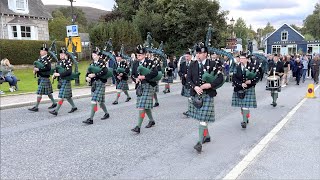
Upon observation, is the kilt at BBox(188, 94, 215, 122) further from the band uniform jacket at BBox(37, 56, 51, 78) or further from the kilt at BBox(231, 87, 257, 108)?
the band uniform jacket at BBox(37, 56, 51, 78)

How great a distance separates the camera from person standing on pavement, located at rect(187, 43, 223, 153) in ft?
16.8

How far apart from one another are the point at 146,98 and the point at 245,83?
2.23m

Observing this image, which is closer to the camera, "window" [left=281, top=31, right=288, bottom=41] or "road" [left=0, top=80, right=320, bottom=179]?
"road" [left=0, top=80, right=320, bottom=179]

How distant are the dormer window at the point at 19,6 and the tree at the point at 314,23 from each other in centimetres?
7432

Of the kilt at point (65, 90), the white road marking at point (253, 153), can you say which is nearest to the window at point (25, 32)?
the kilt at point (65, 90)

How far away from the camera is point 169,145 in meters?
5.61

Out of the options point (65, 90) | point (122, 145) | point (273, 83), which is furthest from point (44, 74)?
point (273, 83)

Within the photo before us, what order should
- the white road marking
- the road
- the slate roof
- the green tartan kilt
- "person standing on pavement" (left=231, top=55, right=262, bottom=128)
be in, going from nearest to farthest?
the white road marking < the road < "person standing on pavement" (left=231, top=55, right=262, bottom=128) < the green tartan kilt < the slate roof

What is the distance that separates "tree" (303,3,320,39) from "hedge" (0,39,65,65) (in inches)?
2979

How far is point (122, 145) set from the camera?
18.4ft

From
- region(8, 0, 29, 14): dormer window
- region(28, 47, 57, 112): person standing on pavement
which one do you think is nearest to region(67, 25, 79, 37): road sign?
region(28, 47, 57, 112): person standing on pavement

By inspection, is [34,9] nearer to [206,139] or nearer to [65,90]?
[65,90]

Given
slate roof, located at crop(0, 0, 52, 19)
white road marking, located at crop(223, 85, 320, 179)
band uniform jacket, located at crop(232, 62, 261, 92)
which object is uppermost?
slate roof, located at crop(0, 0, 52, 19)

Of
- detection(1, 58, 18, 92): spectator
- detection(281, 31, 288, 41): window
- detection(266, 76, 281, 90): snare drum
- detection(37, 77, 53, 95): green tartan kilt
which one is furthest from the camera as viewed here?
detection(281, 31, 288, 41): window
